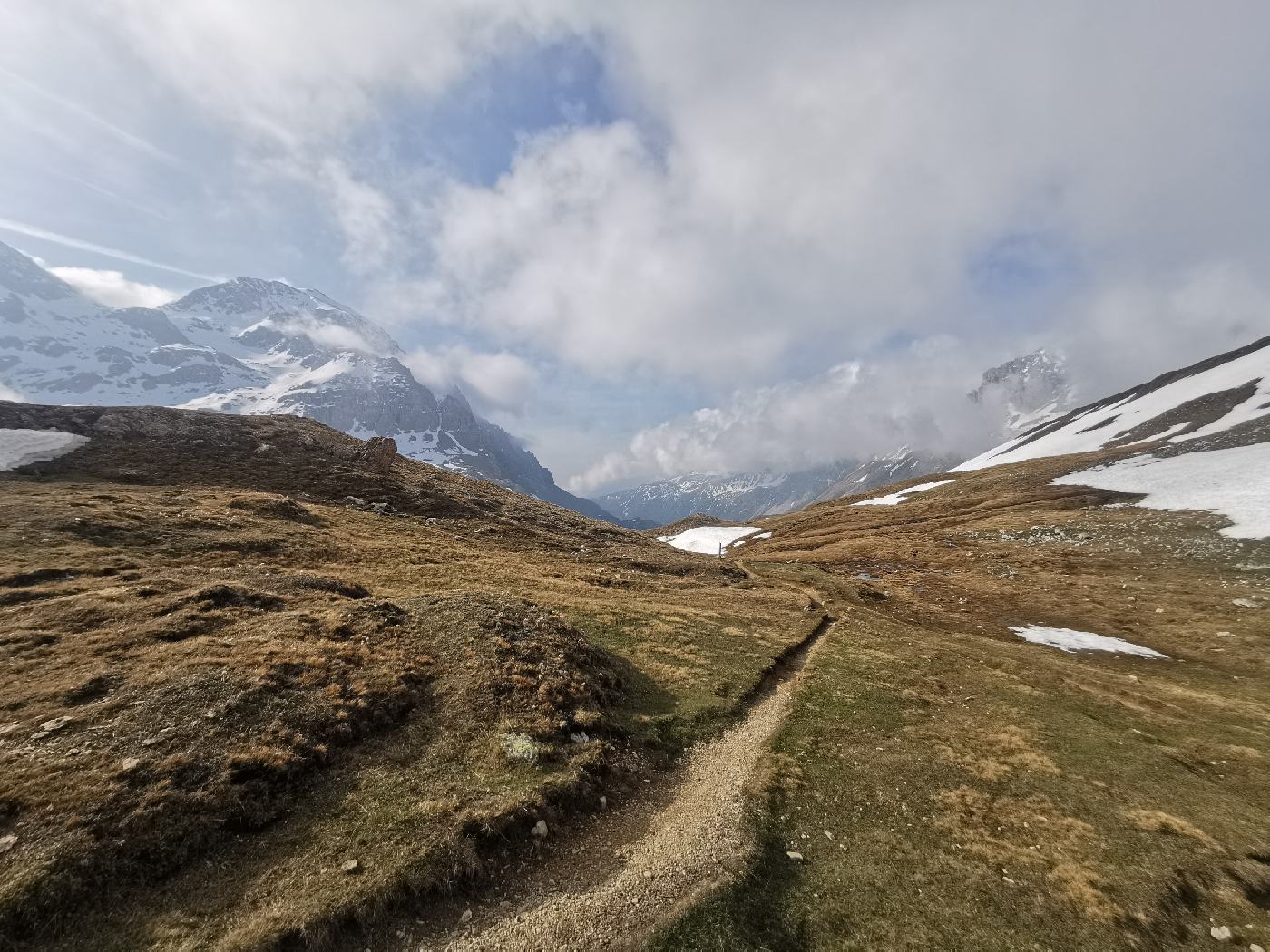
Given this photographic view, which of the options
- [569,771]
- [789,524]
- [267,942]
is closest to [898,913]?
[569,771]

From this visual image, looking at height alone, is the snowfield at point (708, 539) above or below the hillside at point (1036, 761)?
above

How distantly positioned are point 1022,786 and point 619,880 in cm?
1595

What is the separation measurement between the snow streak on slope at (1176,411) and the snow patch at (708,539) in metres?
86.6

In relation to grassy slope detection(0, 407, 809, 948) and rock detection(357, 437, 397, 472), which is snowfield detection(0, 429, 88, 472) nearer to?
grassy slope detection(0, 407, 809, 948)

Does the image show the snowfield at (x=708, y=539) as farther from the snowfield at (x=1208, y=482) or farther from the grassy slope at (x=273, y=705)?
the grassy slope at (x=273, y=705)

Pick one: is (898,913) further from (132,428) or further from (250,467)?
(132,428)

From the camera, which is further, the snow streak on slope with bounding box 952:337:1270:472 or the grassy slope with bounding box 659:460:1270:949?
the snow streak on slope with bounding box 952:337:1270:472

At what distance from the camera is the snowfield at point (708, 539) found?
12011 cm

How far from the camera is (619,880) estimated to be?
517 inches

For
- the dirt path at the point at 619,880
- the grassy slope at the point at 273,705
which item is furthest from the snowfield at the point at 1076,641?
the dirt path at the point at 619,880

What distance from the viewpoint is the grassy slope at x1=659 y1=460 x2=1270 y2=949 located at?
13.1 m

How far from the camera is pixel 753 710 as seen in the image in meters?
24.6

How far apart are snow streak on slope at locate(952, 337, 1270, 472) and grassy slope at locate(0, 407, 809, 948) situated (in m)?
127

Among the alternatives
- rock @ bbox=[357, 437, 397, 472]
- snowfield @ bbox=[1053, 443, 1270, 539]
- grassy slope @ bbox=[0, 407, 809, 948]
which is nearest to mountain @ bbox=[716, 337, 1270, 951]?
snowfield @ bbox=[1053, 443, 1270, 539]
